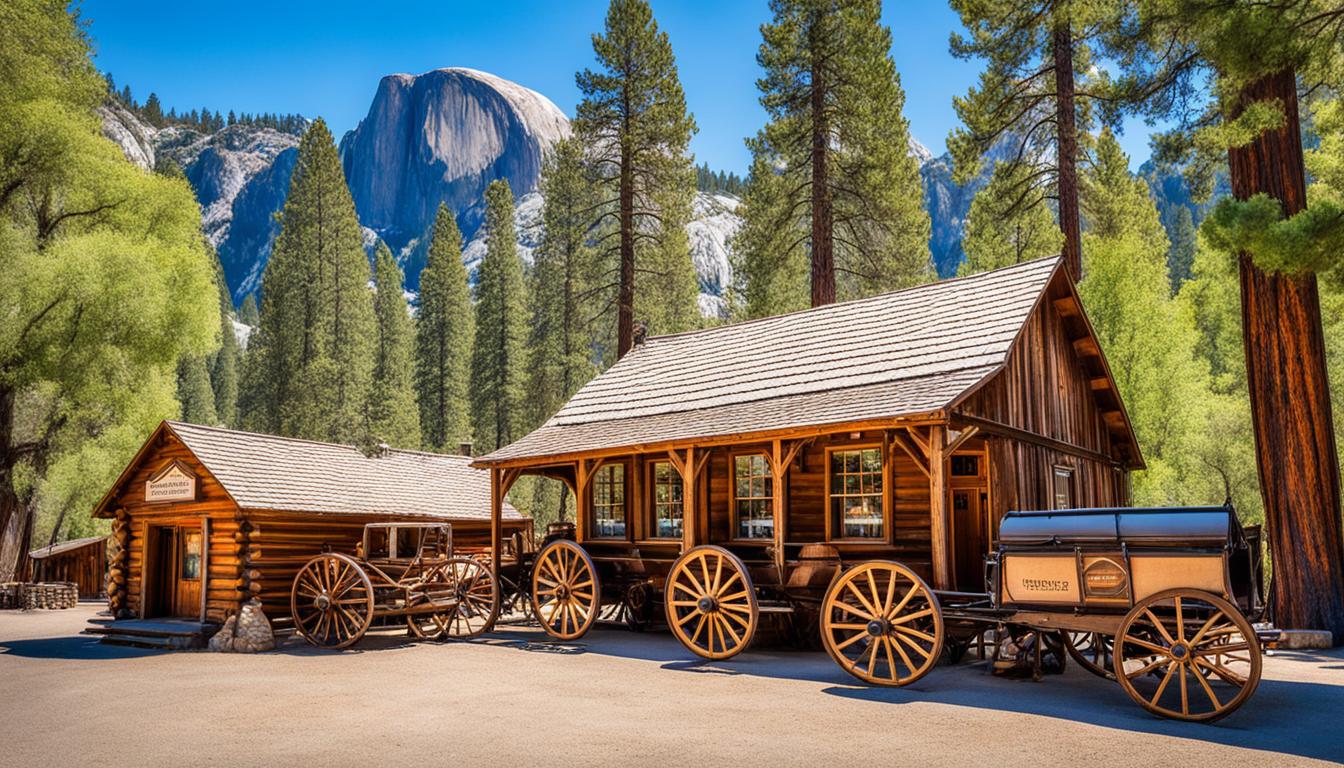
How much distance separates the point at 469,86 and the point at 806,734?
380 ft

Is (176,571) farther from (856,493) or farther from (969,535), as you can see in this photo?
(969,535)

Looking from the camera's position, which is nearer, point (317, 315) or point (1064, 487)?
point (1064, 487)

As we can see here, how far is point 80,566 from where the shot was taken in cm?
2958

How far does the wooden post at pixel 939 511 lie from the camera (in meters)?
11.3

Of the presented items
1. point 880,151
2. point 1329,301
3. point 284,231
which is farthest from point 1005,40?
point 284,231

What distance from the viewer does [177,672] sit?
1271cm

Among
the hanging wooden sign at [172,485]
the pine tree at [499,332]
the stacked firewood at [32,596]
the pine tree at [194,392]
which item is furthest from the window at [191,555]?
the pine tree at [194,392]

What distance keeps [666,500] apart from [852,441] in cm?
369

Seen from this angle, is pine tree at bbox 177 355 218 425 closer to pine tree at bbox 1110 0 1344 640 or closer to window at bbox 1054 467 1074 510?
window at bbox 1054 467 1074 510

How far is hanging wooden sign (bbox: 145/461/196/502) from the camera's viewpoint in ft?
54.3

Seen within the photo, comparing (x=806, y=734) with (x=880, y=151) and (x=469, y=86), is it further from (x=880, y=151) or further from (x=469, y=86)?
(x=469, y=86)

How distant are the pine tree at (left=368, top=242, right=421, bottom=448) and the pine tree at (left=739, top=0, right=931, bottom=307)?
75.5ft

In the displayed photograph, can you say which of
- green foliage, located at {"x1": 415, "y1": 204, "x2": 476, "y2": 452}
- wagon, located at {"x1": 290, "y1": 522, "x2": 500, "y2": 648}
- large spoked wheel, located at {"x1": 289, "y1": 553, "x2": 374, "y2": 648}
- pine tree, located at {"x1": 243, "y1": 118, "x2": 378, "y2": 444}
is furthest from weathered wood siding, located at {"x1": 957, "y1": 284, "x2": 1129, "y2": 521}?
green foliage, located at {"x1": 415, "y1": 204, "x2": 476, "y2": 452}

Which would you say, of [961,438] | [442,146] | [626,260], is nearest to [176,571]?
[961,438]
